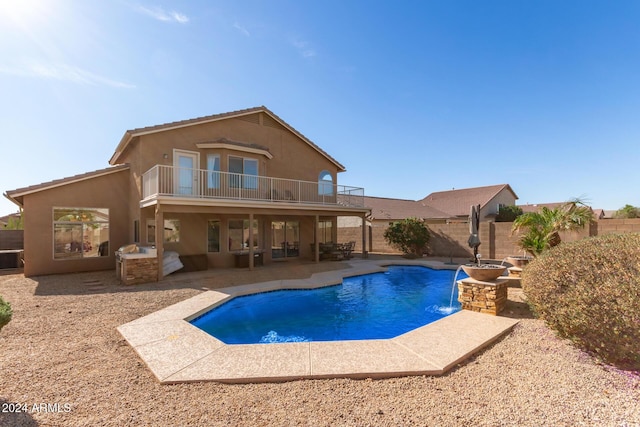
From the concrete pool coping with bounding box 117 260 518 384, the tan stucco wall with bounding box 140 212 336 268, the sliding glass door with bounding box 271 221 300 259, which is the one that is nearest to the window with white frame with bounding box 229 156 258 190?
the tan stucco wall with bounding box 140 212 336 268

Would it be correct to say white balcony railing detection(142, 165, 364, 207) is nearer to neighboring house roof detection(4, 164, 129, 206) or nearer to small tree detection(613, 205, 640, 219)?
neighboring house roof detection(4, 164, 129, 206)

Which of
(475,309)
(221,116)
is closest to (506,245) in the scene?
(475,309)

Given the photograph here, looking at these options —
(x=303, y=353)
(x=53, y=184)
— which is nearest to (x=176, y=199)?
(x=53, y=184)

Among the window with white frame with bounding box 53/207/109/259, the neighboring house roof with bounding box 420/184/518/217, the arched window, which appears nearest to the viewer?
the window with white frame with bounding box 53/207/109/259

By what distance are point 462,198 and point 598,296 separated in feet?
115

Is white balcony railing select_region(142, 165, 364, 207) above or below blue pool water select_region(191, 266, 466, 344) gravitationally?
above

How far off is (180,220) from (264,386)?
1152 centimetres

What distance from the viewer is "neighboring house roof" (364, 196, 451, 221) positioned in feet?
98.6

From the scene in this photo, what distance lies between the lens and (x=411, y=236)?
18500 millimetres

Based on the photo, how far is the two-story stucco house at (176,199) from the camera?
39.6 ft

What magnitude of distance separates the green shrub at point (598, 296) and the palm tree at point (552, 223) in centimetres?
565

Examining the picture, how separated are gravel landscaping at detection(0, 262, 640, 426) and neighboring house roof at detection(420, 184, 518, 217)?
31414 millimetres

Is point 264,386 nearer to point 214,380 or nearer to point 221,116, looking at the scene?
point 214,380

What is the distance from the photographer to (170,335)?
17.8ft
